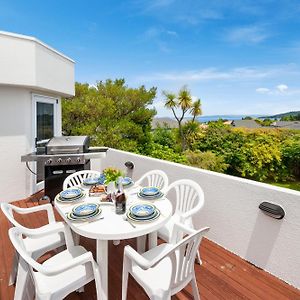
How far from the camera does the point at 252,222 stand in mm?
2395

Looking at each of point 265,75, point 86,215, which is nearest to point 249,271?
point 86,215

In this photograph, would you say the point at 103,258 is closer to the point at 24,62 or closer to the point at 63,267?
the point at 63,267

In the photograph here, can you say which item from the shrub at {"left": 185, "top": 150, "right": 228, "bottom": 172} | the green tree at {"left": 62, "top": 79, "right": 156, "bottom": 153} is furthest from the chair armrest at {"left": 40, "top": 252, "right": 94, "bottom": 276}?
the shrub at {"left": 185, "top": 150, "right": 228, "bottom": 172}

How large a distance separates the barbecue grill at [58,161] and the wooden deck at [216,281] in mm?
1514

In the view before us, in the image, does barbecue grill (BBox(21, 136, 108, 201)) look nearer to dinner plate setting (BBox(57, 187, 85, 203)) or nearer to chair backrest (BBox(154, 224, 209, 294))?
dinner plate setting (BBox(57, 187, 85, 203))

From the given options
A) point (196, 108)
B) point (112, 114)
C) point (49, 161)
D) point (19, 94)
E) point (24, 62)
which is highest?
point (24, 62)

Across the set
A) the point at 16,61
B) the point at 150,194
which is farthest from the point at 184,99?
the point at 150,194

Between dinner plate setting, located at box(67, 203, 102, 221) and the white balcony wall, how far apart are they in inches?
60.1

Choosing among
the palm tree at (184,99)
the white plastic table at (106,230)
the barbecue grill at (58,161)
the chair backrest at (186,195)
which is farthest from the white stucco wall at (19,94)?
the palm tree at (184,99)

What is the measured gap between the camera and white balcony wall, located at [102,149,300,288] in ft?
6.82

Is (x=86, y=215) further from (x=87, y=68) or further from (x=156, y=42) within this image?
(x=156, y=42)

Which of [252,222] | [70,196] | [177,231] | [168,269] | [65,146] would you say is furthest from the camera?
[65,146]

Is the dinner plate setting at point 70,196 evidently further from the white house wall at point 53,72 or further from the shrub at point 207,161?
the shrub at point 207,161

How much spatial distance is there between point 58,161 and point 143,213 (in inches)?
106
